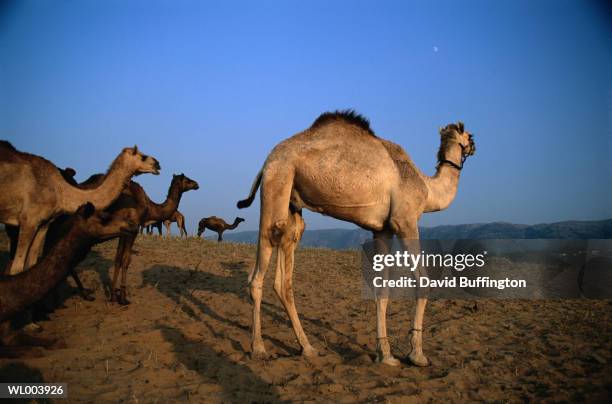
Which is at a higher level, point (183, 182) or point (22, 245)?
point (183, 182)

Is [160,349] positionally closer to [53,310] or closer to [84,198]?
[53,310]

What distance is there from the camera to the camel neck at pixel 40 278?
5391 millimetres

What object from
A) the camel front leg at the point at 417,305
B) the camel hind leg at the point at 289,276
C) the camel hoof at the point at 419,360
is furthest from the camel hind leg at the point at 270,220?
the camel hoof at the point at 419,360

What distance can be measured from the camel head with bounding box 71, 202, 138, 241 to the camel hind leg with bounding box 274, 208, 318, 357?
210cm

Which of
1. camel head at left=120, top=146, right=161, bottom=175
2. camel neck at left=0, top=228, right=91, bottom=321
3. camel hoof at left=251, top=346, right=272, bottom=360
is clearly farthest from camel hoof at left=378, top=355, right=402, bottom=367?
camel head at left=120, top=146, right=161, bottom=175

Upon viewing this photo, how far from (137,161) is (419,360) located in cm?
714

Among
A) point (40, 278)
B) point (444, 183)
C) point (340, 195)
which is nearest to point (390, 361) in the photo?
point (340, 195)

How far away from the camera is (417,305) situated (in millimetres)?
6066

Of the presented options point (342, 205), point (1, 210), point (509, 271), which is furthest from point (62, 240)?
point (509, 271)

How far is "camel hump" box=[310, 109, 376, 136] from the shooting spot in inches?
265

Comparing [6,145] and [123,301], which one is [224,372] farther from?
[6,145]

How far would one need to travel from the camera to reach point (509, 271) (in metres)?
14.2

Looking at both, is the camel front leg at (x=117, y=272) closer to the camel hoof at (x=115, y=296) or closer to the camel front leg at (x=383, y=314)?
the camel hoof at (x=115, y=296)

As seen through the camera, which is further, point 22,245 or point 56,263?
point 22,245
